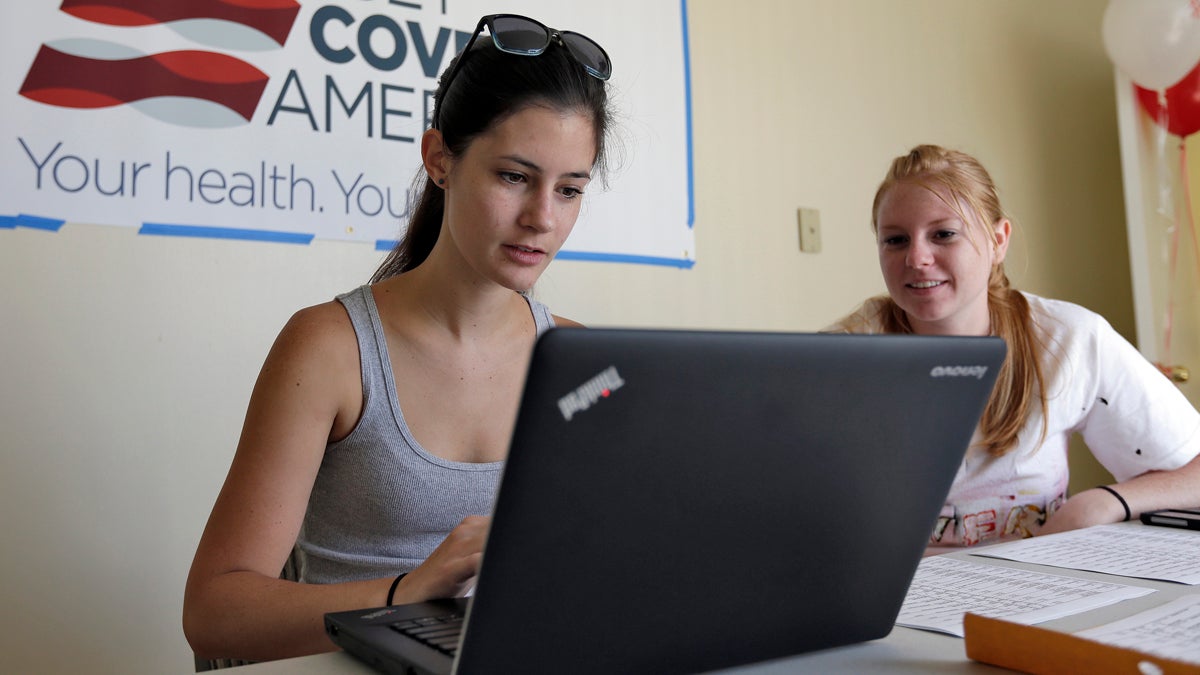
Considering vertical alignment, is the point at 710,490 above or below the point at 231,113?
below

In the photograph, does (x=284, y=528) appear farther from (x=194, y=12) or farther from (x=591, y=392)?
(x=194, y=12)

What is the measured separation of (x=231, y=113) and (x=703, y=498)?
1357mm

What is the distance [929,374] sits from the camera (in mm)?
601

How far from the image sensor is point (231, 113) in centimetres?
164

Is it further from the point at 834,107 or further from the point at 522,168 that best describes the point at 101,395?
the point at 834,107

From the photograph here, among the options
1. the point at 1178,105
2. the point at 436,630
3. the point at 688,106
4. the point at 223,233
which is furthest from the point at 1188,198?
the point at 436,630

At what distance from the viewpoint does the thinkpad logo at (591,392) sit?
485mm

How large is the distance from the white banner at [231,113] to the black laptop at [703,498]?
1.13m

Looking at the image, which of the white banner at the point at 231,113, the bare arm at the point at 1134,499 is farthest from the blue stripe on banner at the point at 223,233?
the bare arm at the point at 1134,499

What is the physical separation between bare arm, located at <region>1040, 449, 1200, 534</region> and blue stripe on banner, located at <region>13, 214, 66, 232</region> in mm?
1494

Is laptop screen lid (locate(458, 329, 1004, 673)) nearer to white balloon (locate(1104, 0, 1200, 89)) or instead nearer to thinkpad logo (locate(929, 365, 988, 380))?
thinkpad logo (locate(929, 365, 988, 380))

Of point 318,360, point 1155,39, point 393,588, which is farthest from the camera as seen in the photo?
point 1155,39

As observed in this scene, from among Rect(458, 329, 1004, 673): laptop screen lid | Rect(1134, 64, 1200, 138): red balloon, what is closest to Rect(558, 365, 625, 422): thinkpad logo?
Rect(458, 329, 1004, 673): laptop screen lid

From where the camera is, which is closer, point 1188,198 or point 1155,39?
point 1155,39
